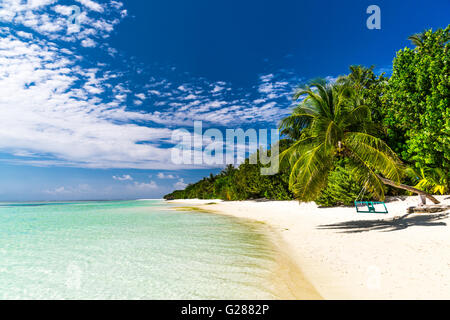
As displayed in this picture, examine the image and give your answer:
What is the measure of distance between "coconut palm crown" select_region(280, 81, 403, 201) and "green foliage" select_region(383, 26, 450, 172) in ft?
4.13

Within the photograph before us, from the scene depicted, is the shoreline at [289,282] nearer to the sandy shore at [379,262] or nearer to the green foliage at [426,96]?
the sandy shore at [379,262]

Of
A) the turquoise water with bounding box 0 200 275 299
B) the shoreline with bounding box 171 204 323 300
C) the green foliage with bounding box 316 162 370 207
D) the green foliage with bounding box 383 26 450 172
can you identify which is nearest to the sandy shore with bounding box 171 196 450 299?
the shoreline with bounding box 171 204 323 300

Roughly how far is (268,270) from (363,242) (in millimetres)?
3963

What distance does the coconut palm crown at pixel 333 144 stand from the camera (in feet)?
32.6

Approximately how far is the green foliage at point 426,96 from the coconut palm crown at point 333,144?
126 cm

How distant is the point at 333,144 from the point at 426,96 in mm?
3685

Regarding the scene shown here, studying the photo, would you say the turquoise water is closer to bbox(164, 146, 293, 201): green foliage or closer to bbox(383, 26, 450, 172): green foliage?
bbox(383, 26, 450, 172): green foliage

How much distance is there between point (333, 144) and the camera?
10227mm
